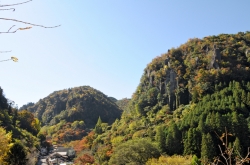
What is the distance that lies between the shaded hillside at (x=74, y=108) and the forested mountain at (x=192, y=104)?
3673 cm

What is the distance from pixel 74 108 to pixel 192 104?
58.8m

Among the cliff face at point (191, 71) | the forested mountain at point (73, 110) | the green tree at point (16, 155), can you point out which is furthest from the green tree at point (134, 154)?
the forested mountain at point (73, 110)

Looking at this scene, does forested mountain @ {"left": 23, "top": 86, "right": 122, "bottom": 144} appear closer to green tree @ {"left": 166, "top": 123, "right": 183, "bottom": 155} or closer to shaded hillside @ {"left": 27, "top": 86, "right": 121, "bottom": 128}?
shaded hillside @ {"left": 27, "top": 86, "right": 121, "bottom": 128}

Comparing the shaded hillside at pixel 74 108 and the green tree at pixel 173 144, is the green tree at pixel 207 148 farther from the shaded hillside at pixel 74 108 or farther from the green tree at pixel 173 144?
the shaded hillside at pixel 74 108

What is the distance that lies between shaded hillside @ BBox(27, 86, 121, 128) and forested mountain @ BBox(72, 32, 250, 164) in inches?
1446

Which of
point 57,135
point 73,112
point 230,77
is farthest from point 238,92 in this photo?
point 73,112

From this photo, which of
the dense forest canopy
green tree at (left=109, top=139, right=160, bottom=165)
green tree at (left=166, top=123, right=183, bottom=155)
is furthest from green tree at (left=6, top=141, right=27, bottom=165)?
green tree at (left=166, top=123, right=183, bottom=155)

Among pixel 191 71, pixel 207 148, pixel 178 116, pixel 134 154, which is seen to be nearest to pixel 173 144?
pixel 207 148

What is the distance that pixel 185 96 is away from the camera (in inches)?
1882

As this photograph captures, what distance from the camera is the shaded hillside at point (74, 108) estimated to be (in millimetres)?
87625

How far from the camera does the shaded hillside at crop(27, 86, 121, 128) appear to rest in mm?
87625

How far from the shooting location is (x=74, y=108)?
9044cm

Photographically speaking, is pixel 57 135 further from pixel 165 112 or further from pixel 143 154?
pixel 143 154

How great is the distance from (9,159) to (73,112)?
69.0 m
